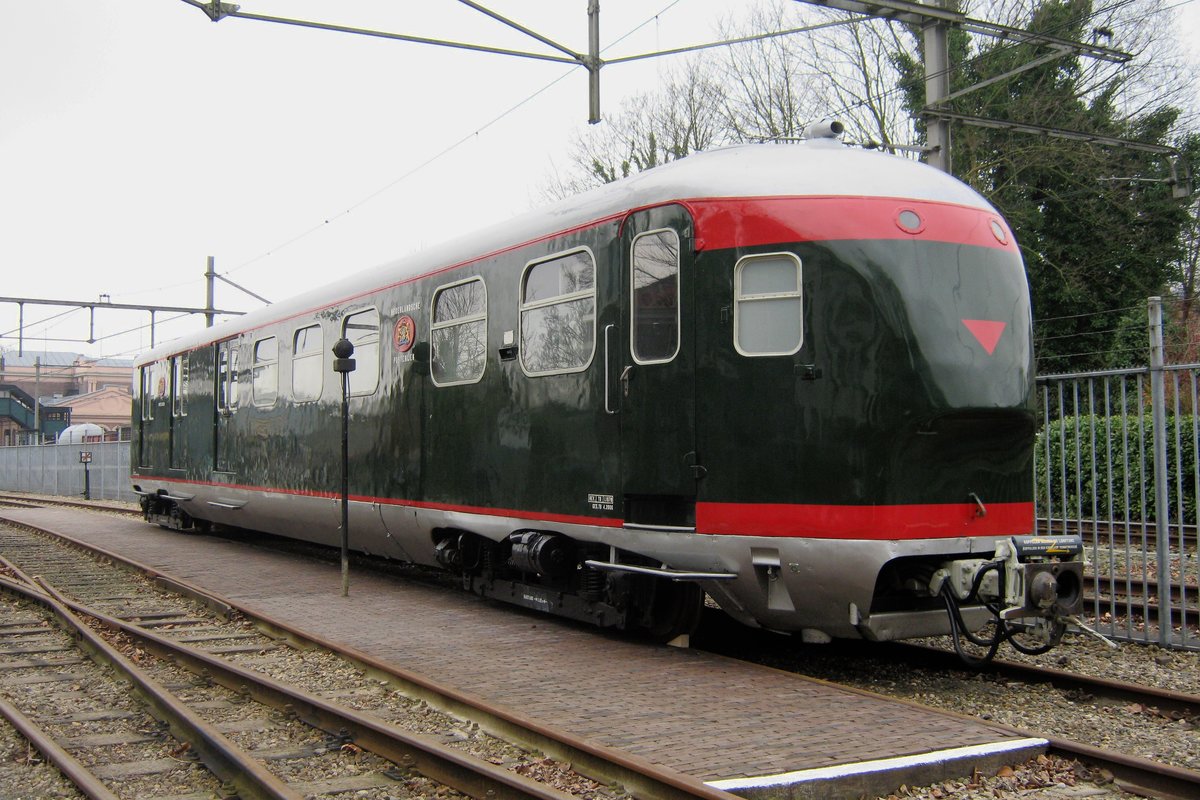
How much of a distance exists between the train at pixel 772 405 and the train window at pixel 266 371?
5.43 m

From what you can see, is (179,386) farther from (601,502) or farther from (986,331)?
(986,331)

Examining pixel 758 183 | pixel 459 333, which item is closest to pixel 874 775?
pixel 758 183

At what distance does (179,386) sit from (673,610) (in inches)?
480

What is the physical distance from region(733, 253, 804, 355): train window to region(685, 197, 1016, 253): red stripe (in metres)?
0.15

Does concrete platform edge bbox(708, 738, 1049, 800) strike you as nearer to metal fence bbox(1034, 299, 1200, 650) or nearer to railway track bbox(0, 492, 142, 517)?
metal fence bbox(1034, 299, 1200, 650)

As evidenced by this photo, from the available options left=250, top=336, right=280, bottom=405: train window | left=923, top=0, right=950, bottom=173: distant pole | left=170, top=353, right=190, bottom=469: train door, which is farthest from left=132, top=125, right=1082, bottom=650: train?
left=170, top=353, right=190, bottom=469: train door

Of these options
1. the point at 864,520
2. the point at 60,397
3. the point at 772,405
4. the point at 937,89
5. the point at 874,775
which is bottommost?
the point at 874,775

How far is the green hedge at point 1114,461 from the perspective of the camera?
8.52 metres

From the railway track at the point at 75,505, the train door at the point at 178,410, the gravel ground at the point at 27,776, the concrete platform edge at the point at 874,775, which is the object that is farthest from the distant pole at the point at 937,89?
the railway track at the point at 75,505

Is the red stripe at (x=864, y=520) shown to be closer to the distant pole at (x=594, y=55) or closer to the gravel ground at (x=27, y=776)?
the gravel ground at (x=27, y=776)

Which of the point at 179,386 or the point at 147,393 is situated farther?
the point at 147,393

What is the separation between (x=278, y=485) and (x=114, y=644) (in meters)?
4.71

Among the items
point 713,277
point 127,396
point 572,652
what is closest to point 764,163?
point 713,277

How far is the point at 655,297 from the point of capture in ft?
24.7
